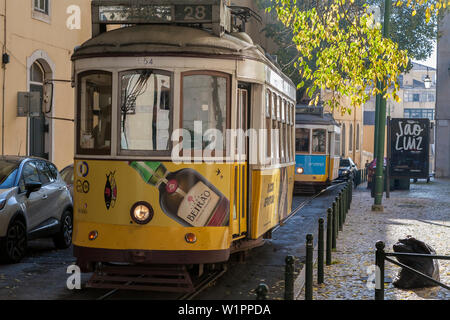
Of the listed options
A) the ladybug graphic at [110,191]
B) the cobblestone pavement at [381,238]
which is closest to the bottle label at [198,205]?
the ladybug graphic at [110,191]

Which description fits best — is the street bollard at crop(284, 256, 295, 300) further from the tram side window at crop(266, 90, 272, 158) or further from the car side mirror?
the car side mirror

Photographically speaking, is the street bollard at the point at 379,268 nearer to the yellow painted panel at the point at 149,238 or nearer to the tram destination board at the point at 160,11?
the yellow painted panel at the point at 149,238

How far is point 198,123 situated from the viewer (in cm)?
868

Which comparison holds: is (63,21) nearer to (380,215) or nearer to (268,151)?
(380,215)

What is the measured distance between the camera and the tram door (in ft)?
30.2

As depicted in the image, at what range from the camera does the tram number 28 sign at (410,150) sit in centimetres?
3069

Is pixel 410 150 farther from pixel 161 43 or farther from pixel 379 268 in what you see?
pixel 379 268

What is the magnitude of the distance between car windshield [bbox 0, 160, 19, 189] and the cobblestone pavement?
15.4 feet

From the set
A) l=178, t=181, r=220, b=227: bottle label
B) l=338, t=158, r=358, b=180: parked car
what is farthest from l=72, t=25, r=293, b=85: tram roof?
l=338, t=158, r=358, b=180: parked car

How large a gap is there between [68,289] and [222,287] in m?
1.85

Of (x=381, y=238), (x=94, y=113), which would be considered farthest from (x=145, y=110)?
(x=381, y=238)

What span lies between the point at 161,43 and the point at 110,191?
1756 mm

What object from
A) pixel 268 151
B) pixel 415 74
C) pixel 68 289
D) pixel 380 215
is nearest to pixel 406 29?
pixel 380 215

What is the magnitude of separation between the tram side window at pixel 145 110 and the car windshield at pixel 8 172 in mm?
3387
